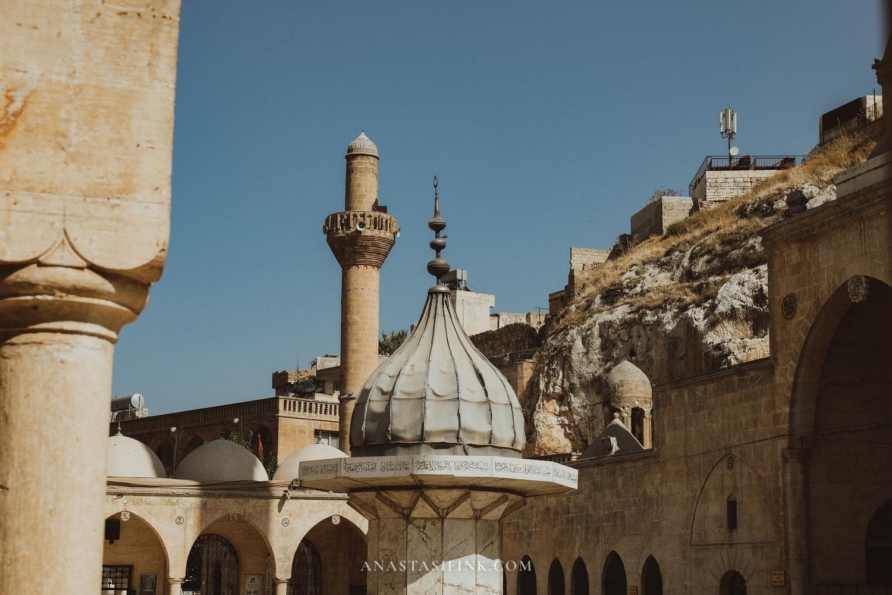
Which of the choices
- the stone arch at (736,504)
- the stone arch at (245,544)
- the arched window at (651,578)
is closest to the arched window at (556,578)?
the arched window at (651,578)

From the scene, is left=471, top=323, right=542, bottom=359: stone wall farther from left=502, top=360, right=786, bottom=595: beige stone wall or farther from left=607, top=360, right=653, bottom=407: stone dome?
left=502, top=360, right=786, bottom=595: beige stone wall

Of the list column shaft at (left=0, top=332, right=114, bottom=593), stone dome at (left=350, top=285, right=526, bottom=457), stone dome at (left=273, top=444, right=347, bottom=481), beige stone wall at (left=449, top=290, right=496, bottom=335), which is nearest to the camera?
column shaft at (left=0, top=332, right=114, bottom=593)

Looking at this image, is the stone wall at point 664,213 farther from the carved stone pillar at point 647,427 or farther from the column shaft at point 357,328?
the column shaft at point 357,328

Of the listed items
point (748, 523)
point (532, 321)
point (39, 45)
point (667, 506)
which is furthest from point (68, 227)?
point (532, 321)

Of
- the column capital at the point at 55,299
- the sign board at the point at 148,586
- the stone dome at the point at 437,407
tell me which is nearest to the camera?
the column capital at the point at 55,299

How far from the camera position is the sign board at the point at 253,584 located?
1138 inches

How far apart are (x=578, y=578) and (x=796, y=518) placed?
8.08 m

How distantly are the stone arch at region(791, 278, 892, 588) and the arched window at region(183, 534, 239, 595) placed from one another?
586 inches

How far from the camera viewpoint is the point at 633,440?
29062 mm

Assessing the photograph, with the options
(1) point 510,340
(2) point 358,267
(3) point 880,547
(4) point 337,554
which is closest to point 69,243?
(3) point 880,547

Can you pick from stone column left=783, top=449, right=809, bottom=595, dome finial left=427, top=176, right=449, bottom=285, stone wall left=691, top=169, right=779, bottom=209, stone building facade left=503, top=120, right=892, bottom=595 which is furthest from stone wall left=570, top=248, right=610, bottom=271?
dome finial left=427, top=176, right=449, bottom=285

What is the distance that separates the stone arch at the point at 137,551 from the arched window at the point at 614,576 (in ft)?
31.8

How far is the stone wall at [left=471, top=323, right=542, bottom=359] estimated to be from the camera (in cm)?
4971

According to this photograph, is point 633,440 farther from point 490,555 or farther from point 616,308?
point 490,555
